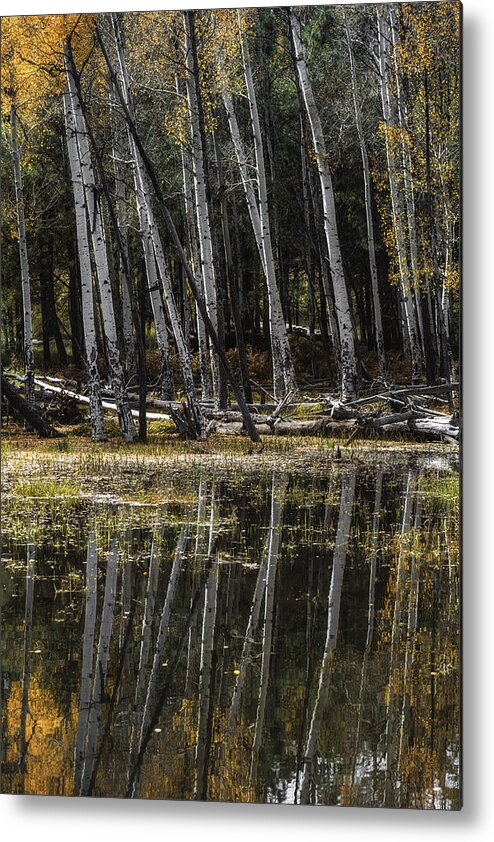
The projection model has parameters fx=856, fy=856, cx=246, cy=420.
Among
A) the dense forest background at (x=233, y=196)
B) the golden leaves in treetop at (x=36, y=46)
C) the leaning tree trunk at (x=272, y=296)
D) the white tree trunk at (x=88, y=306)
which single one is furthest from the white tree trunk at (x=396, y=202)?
the white tree trunk at (x=88, y=306)

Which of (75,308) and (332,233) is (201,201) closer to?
(332,233)

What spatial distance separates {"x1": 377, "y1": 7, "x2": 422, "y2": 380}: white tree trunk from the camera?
4039 millimetres

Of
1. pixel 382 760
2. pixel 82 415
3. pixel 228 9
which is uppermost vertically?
pixel 228 9

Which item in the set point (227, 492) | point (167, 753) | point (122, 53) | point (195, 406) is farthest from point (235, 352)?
point (167, 753)

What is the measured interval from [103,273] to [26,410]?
873 millimetres

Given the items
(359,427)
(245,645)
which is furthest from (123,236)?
(245,645)

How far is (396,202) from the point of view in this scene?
412 cm

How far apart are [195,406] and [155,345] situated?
0.43 m

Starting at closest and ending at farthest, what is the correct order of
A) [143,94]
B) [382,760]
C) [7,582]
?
[382,760]
[7,582]
[143,94]

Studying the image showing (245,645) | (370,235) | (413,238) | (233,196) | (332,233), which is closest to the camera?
(245,645)

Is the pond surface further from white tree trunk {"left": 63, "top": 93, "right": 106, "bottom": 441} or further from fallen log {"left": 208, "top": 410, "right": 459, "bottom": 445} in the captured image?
white tree trunk {"left": 63, "top": 93, "right": 106, "bottom": 441}

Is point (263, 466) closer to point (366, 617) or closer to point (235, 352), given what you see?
point (235, 352)

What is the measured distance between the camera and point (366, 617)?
381 cm

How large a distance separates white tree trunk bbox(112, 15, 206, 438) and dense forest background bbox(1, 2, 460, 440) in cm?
1
